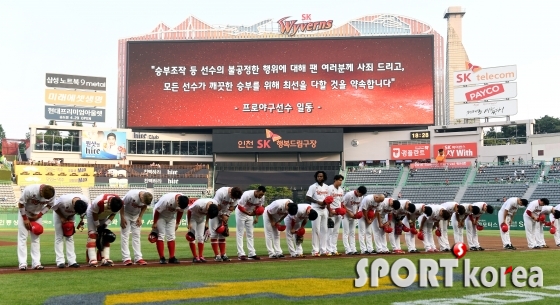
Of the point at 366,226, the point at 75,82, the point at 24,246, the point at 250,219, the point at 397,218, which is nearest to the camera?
the point at 24,246

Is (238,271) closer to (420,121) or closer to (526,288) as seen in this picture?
(526,288)

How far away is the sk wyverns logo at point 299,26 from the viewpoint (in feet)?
192

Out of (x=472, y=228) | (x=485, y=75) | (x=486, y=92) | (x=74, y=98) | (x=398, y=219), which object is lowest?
(x=472, y=228)

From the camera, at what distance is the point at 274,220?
14.7m

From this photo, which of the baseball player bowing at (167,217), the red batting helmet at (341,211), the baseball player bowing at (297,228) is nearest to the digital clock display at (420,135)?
the red batting helmet at (341,211)

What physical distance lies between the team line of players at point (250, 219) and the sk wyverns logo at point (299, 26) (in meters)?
41.9

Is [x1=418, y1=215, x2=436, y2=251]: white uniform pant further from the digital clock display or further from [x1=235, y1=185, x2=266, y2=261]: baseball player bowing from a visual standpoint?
the digital clock display

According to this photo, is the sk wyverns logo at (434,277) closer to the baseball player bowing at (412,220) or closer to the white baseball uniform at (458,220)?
the baseball player bowing at (412,220)

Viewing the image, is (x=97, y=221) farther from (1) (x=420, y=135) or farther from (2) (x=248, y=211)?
(1) (x=420, y=135)

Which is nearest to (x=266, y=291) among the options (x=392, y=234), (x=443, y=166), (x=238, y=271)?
(x=238, y=271)

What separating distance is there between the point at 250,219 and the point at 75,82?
1951 inches

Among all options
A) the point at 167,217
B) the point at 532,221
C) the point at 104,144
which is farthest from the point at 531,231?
the point at 104,144

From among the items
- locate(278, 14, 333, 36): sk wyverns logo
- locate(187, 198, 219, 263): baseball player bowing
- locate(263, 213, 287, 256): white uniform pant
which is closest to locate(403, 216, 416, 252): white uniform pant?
locate(263, 213, 287, 256): white uniform pant

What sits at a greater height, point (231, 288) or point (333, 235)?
point (333, 235)
